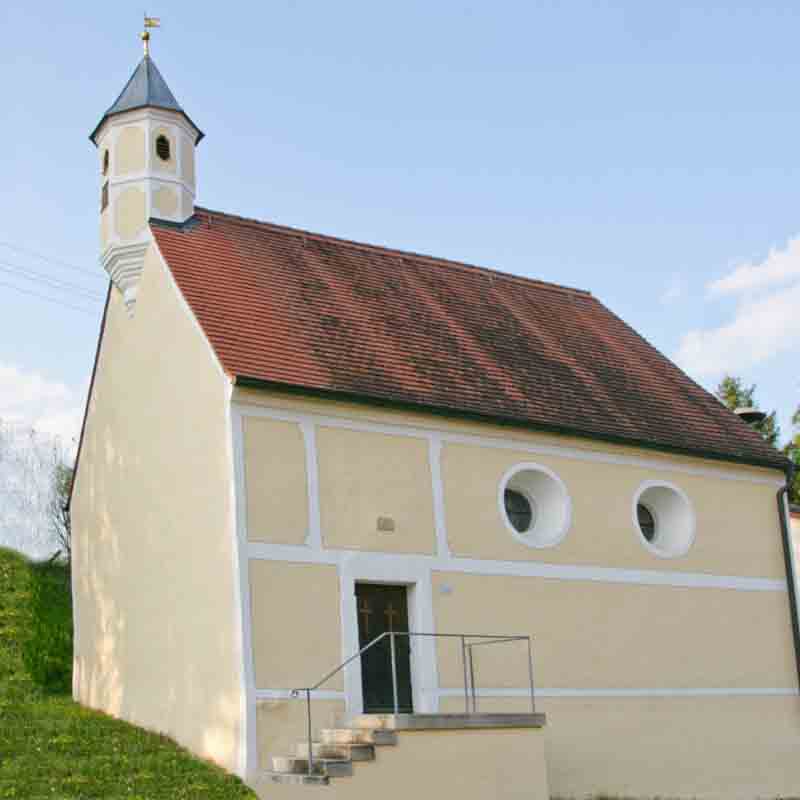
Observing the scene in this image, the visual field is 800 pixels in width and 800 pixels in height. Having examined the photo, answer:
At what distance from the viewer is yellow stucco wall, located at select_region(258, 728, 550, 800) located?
49.1ft

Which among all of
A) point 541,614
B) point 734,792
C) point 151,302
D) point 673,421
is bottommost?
point 734,792

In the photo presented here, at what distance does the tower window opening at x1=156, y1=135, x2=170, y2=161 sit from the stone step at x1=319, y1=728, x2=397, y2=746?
384 inches

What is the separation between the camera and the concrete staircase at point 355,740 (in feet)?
48.8

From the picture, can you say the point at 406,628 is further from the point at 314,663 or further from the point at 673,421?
the point at 673,421

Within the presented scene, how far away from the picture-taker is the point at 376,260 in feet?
75.6

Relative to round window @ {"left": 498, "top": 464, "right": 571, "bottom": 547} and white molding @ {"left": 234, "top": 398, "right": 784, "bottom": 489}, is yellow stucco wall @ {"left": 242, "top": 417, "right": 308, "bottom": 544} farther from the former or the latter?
round window @ {"left": 498, "top": 464, "right": 571, "bottom": 547}

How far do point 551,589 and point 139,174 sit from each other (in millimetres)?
9185

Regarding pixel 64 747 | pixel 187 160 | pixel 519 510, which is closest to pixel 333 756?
pixel 64 747

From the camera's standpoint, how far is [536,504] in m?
20.1

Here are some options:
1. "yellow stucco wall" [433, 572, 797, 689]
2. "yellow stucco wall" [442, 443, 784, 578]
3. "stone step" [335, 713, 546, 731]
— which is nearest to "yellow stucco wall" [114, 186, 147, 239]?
"yellow stucco wall" [442, 443, 784, 578]

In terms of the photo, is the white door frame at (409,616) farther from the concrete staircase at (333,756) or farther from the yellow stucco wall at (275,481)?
the concrete staircase at (333,756)

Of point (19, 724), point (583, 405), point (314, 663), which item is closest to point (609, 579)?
point (583, 405)

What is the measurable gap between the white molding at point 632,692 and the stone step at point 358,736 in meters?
2.26

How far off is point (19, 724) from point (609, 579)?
8941 millimetres
